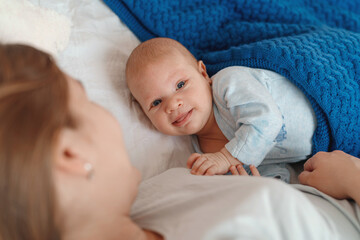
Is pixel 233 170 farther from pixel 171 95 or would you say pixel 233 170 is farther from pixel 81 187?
pixel 81 187

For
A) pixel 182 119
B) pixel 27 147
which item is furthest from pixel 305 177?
pixel 27 147

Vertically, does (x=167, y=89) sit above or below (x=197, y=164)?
above

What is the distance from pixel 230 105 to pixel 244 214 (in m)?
0.58

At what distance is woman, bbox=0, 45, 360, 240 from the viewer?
584mm

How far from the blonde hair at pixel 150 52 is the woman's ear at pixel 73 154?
0.65m

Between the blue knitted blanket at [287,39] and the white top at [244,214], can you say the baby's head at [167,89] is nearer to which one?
the blue knitted blanket at [287,39]

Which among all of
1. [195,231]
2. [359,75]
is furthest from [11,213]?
[359,75]

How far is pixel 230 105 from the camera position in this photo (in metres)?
1.23

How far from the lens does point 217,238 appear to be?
2.31 ft

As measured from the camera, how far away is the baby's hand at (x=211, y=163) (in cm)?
112

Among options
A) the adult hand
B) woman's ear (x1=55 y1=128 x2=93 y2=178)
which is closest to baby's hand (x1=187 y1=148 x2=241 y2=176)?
the adult hand

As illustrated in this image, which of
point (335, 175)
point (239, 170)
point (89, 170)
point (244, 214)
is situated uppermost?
point (89, 170)

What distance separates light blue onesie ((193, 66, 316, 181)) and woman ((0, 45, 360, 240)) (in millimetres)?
345

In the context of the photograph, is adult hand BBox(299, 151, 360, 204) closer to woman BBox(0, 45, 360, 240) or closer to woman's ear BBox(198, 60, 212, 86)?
woman BBox(0, 45, 360, 240)
